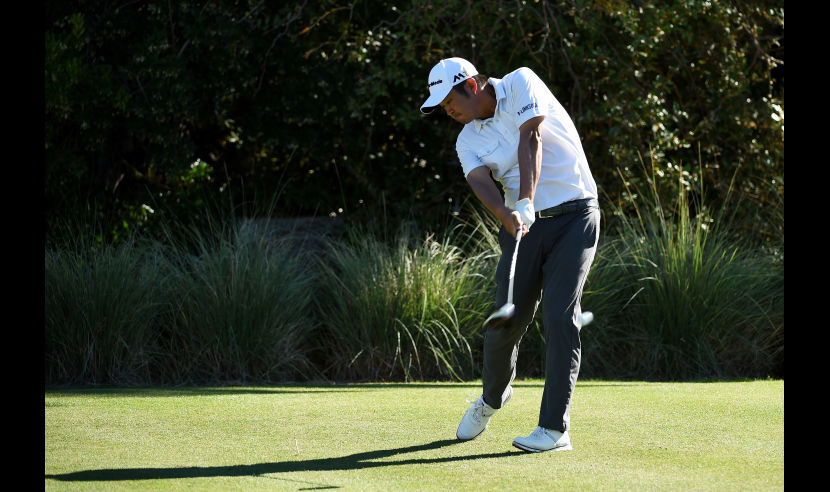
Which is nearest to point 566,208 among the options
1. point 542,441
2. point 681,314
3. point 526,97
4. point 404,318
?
point 526,97

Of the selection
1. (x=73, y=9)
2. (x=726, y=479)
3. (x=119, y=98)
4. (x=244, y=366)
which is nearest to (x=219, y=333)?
(x=244, y=366)

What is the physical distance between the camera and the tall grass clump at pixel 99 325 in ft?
27.1

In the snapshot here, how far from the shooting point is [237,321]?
8539mm

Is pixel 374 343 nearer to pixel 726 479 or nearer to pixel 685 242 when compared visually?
pixel 685 242

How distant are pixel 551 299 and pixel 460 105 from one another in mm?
1079

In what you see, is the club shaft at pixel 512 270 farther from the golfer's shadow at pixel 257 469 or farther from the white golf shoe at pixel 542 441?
the golfer's shadow at pixel 257 469

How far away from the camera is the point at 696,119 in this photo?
11.5m

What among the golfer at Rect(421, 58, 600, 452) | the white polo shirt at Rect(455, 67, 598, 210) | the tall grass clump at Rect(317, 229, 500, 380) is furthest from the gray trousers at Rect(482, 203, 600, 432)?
the tall grass clump at Rect(317, 229, 500, 380)

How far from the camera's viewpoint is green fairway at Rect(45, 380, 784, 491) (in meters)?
4.29

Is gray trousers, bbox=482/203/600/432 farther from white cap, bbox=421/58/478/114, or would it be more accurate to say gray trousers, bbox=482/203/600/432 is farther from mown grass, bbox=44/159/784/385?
mown grass, bbox=44/159/784/385

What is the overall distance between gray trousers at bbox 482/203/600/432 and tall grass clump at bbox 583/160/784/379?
3.73 m

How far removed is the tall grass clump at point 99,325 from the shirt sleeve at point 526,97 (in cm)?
461

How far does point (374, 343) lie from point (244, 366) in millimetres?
1134

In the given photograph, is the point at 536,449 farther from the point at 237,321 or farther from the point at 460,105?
the point at 237,321
